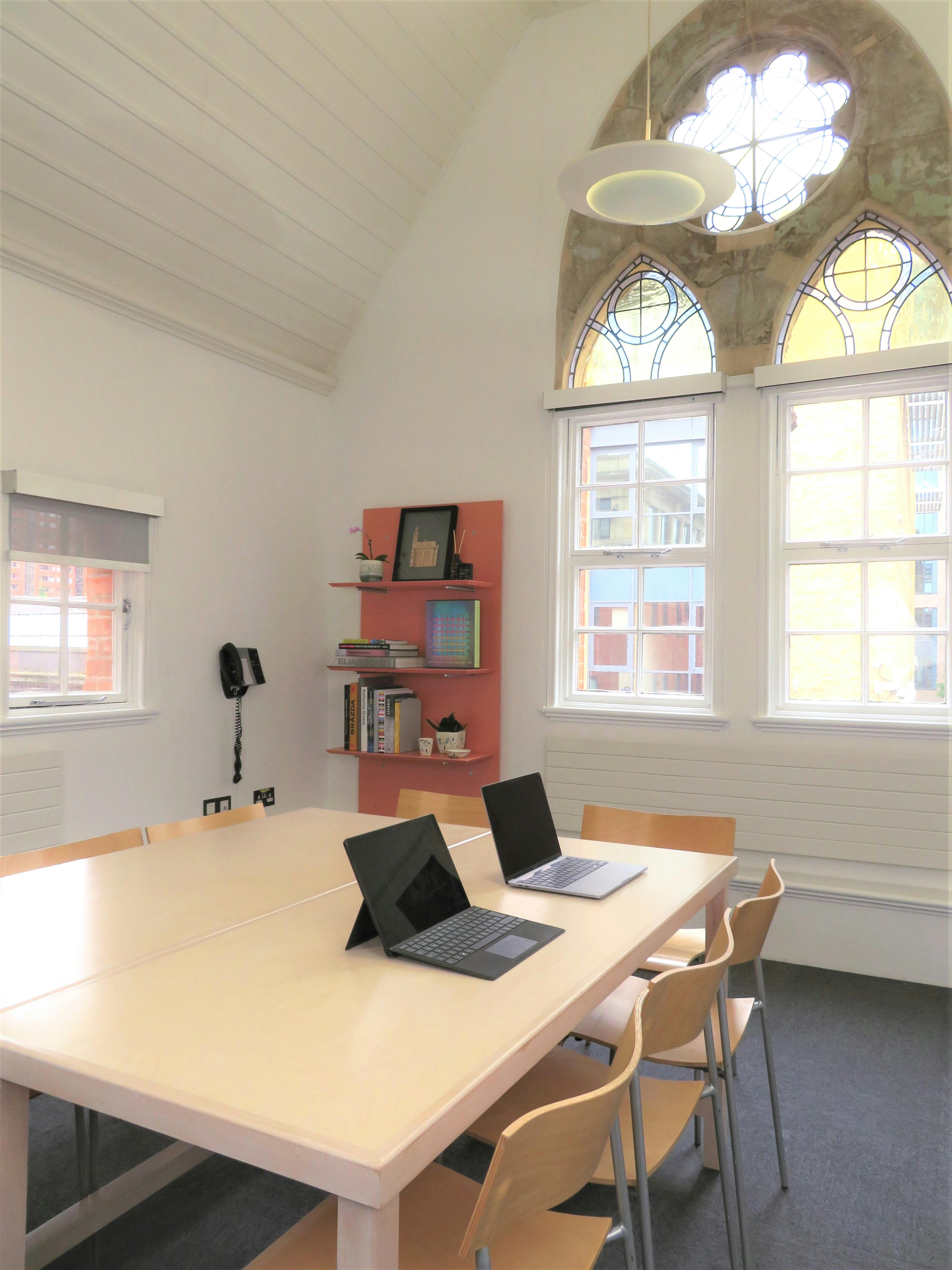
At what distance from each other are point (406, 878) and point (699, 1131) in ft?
4.97

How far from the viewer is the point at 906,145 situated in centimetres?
425

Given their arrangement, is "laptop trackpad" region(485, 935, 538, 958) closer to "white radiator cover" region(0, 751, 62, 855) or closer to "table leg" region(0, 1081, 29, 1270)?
"table leg" region(0, 1081, 29, 1270)

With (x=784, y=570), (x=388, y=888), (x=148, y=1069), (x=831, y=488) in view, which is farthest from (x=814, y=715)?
(x=148, y=1069)

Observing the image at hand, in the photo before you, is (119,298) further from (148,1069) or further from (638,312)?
(148,1069)

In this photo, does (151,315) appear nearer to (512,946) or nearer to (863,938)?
(512,946)

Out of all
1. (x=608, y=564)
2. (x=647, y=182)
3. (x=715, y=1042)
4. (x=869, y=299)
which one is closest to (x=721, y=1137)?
(x=715, y=1042)

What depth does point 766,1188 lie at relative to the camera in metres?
2.55

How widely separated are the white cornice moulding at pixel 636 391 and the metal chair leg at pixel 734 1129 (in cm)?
324

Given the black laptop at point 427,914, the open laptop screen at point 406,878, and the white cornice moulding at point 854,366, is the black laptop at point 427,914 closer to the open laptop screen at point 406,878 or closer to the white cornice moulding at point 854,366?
the open laptop screen at point 406,878

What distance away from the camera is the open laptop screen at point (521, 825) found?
2447 millimetres

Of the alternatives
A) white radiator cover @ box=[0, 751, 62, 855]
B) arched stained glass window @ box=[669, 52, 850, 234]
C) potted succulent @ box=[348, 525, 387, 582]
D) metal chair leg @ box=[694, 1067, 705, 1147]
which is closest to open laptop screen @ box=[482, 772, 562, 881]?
metal chair leg @ box=[694, 1067, 705, 1147]

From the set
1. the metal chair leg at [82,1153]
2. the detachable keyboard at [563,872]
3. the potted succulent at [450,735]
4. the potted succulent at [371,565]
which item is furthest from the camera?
the potted succulent at [371,565]

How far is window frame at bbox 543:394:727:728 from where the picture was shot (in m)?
4.69

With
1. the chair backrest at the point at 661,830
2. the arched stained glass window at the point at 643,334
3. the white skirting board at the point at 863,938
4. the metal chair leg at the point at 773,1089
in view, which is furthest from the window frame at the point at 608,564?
the metal chair leg at the point at 773,1089
